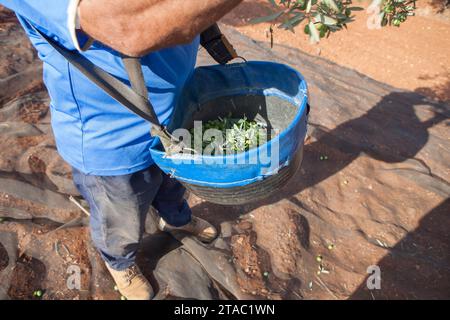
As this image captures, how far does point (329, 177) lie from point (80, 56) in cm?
250

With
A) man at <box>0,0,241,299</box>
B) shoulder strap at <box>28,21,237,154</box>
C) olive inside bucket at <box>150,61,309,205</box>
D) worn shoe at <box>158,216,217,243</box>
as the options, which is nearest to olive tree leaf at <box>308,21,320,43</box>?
olive inside bucket at <box>150,61,309,205</box>

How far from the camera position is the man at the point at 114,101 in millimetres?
979

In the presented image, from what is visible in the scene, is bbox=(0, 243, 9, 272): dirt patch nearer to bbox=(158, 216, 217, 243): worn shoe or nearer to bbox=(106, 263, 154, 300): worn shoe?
bbox=(106, 263, 154, 300): worn shoe

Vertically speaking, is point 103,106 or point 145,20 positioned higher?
point 145,20

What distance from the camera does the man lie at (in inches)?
38.5

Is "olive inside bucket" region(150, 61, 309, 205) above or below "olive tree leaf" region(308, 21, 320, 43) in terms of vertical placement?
below

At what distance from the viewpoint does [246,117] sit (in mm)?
1990

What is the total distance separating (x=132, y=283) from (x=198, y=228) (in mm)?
587

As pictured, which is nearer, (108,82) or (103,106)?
(108,82)

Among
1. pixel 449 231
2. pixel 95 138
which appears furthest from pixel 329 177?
pixel 95 138
